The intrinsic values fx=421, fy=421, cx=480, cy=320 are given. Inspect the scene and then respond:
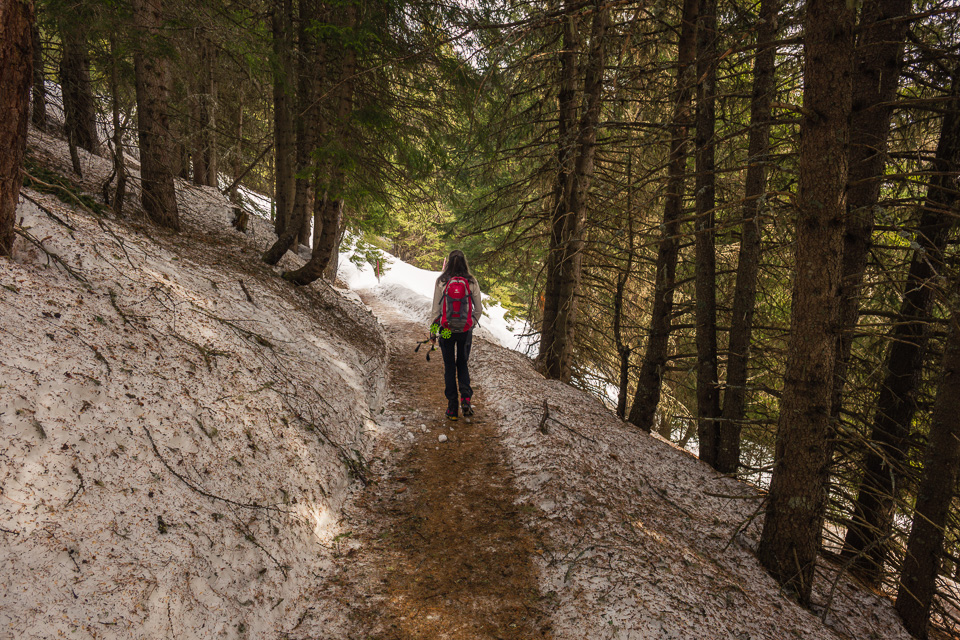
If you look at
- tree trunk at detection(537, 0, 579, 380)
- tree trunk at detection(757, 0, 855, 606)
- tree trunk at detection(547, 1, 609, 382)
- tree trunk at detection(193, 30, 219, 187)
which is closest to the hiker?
tree trunk at detection(547, 1, 609, 382)

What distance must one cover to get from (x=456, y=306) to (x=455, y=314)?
12 cm

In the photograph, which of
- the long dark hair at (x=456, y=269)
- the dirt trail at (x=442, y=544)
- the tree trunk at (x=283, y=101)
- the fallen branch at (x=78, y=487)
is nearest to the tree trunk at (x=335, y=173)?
the tree trunk at (x=283, y=101)

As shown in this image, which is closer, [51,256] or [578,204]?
[51,256]

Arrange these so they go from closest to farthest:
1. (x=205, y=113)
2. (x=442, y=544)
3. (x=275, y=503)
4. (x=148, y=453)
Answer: (x=148, y=453)
(x=275, y=503)
(x=442, y=544)
(x=205, y=113)

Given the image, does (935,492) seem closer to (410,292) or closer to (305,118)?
(305,118)

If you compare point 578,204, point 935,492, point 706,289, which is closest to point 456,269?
point 578,204

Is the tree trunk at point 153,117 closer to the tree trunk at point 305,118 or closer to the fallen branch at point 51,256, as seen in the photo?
the tree trunk at point 305,118

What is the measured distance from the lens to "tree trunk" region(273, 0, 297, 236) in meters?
8.12

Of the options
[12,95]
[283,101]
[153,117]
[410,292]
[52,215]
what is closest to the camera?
[12,95]

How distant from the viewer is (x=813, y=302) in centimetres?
368

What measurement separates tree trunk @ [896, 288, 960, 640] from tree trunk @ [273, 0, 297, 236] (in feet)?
34.5

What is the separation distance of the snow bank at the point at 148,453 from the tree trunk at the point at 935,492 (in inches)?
235

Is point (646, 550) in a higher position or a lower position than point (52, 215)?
lower

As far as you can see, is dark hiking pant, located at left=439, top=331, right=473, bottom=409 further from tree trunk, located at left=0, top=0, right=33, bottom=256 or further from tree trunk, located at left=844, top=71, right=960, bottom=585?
tree trunk, located at left=844, top=71, right=960, bottom=585
